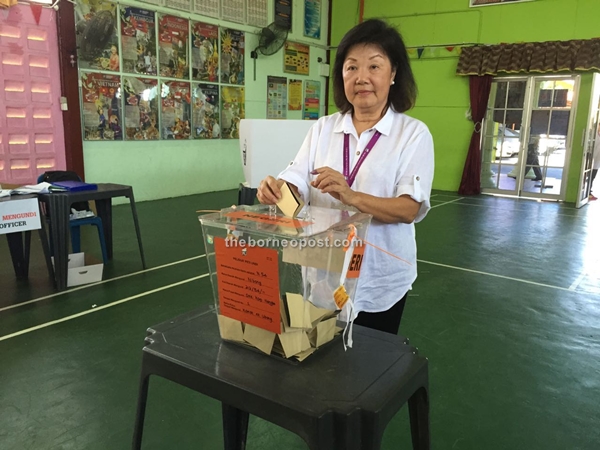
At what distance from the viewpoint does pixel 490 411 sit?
2027 mm

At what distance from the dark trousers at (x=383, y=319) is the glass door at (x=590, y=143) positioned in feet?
23.1

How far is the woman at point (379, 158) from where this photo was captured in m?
1.29

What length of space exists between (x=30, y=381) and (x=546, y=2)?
28.2 ft

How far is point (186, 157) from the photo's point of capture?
7355 mm

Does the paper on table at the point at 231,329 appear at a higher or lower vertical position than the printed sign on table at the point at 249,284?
lower

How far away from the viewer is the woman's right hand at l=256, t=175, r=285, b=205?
3.84 feet

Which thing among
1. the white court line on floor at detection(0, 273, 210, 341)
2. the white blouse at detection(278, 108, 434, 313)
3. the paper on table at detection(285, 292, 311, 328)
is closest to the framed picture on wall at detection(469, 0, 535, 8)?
the white court line on floor at detection(0, 273, 210, 341)

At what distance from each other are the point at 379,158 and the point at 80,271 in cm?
274

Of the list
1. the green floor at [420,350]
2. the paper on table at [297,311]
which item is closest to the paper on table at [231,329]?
the paper on table at [297,311]

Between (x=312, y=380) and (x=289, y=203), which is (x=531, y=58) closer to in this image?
(x=289, y=203)

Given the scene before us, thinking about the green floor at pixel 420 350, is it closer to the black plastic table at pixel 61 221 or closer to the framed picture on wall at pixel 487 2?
the black plastic table at pixel 61 221

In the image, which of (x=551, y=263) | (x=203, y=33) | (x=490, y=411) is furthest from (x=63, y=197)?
(x=203, y=33)

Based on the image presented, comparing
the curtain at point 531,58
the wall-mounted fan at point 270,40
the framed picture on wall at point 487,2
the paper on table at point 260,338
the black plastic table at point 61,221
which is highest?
the framed picture on wall at point 487,2

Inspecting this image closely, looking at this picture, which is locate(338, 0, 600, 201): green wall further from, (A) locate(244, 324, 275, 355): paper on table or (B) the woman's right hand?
(A) locate(244, 324, 275, 355): paper on table
